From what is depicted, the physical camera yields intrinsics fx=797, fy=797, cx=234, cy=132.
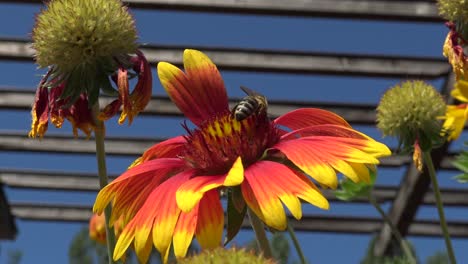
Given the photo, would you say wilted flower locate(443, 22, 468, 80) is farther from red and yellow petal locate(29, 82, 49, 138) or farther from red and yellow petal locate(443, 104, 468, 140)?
red and yellow petal locate(29, 82, 49, 138)

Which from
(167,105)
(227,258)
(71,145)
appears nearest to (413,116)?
(227,258)

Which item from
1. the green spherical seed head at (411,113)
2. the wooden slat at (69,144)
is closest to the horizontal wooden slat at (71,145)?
→ the wooden slat at (69,144)

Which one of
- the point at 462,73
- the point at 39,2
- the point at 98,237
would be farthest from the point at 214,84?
the point at 39,2

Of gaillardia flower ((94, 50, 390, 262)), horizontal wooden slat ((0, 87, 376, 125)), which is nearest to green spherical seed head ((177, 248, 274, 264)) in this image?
gaillardia flower ((94, 50, 390, 262))

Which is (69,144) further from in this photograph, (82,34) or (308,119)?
(308,119)

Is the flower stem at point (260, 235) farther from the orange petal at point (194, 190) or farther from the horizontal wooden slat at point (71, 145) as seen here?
the horizontal wooden slat at point (71, 145)

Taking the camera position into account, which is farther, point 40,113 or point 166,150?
point 40,113

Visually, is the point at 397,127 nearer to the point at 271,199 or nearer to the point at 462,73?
the point at 462,73
